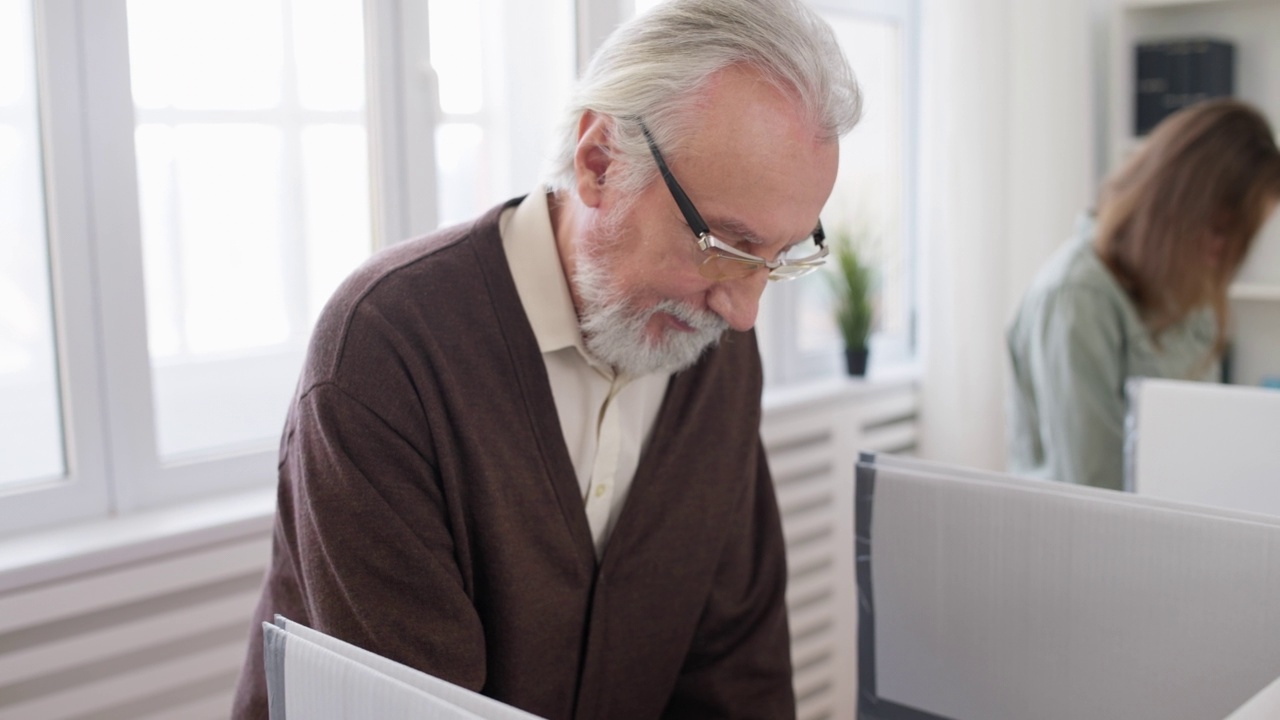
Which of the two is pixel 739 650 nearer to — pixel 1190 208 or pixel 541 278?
pixel 541 278

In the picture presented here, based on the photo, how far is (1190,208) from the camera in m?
2.19

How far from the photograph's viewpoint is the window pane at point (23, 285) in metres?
1.73

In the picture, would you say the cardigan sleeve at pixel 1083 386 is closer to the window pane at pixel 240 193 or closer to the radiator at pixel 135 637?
the window pane at pixel 240 193

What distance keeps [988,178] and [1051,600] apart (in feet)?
7.60

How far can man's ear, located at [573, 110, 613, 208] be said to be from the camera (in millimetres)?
1215

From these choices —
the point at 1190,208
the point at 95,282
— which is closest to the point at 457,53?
the point at 95,282

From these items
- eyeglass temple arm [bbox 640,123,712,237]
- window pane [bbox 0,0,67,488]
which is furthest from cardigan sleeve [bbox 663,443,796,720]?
window pane [bbox 0,0,67,488]

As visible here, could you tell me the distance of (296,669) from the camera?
2.26 feet

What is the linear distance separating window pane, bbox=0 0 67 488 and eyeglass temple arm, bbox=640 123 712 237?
3.61ft

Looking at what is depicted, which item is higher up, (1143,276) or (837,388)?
(1143,276)

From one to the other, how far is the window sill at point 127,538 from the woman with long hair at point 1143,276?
4.72 ft

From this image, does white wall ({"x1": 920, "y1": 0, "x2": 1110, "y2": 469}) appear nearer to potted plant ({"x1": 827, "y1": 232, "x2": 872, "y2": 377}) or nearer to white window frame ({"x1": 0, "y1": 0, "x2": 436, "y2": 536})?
potted plant ({"x1": 827, "y1": 232, "x2": 872, "y2": 377})

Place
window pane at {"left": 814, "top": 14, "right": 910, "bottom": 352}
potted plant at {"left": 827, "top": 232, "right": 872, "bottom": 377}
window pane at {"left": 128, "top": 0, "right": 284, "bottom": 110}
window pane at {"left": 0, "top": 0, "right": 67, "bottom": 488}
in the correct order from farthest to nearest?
window pane at {"left": 814, "top": 14, "right": 910, "bottom": 352}, potted plant at {"left": 827, "top": 232, "right": 872, "bottom": 377}, window pane at {"left": 128, "top": 0, "right": 284, "bottom": 110}, window pane at {"left": 0, "top": 0, "right": 67, "bottom": 488}

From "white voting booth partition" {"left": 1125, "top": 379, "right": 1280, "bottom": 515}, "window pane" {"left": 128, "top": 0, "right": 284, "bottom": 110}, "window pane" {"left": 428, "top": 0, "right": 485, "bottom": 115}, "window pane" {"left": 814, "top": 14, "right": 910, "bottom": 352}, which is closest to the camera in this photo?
"white voting booth partition" {"left": 1125, "top": 379, "right": 1280, "bottom": 515}
